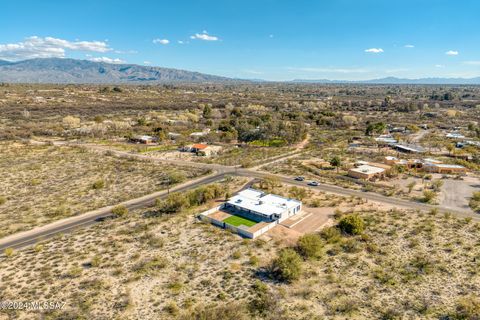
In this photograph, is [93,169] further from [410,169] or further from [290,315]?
[410,169]

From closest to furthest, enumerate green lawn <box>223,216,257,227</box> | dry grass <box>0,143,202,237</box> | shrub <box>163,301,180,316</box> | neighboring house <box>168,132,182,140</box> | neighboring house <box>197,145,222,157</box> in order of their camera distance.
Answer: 1. shrub <box>163,301,180,316</box>
2. green lawn <box>223,216,257,227</box>
3. dry grass <box>0,143,202,237</box>
4. neighboring house <box>197,145,222,157</box>
5. neighboring house <box>168,132,182,140</box>

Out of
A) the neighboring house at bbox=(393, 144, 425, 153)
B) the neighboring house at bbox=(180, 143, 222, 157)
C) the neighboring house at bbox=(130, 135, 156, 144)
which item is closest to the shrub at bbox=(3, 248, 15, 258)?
the neighboring house at bbox=(180, 143, 222, 157)

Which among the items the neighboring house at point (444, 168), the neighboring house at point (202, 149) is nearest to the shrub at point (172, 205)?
the neighboring house at point (202, 149)

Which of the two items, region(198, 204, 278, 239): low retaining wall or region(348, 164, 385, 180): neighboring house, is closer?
region(198, 204, 278, 239): low retaining wall

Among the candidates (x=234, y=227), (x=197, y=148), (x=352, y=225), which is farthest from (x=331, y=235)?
(x=197, y=148)

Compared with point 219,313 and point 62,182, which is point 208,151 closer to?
point 62,182

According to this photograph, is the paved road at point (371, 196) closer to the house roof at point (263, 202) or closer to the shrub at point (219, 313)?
the house roof at point (263, 202)

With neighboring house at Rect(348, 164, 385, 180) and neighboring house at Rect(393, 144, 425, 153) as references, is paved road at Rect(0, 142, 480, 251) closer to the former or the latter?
neighboring house at Rect(348, 164, 385, 180)
